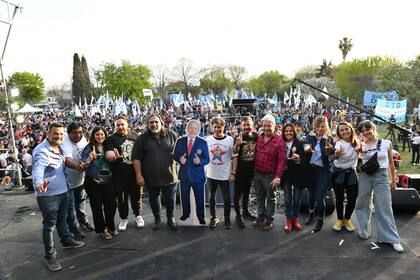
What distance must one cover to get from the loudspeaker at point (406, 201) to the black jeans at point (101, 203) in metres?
3.99

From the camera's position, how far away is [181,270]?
3.34 metres

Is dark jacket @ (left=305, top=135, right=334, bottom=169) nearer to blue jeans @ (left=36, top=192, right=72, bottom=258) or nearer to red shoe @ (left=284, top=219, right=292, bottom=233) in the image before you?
red shoe @ (left=284, top=219, right=292, bottom=233)

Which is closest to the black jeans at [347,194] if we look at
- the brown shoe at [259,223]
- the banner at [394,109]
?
the brown shoe at [259,223]

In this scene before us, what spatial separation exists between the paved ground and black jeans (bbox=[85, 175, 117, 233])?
21cm

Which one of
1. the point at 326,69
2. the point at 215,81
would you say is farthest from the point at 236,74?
the point at 326,69

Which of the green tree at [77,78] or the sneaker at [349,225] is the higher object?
the green tree at [77,78]

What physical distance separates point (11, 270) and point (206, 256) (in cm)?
209

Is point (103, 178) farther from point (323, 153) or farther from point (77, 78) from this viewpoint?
point (77, 78)

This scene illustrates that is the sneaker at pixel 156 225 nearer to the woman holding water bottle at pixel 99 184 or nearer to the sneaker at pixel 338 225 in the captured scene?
the woman holding water bottle at pixel 99 184

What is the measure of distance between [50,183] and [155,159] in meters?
1.29

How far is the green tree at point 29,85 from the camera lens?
59.6 metres

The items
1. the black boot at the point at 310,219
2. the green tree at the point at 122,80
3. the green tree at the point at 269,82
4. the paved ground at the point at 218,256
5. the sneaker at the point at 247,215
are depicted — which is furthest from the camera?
the green tree at the point at 269,82

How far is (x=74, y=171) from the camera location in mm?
4043

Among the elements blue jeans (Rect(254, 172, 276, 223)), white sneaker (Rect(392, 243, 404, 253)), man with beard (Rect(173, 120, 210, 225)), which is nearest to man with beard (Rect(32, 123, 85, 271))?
man with beard (Rect(173, 120, 210, 225))
